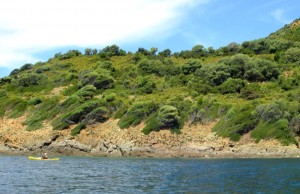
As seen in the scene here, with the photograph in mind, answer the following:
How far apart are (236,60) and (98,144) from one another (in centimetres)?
4360

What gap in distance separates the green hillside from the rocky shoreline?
153 cm

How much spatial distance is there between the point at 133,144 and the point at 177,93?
23.6 metres

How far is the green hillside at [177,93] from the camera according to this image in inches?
2825

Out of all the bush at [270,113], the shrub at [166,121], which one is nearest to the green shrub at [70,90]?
the shrub at [166,121]

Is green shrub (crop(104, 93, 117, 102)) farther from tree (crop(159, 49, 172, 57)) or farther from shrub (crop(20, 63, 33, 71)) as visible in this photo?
shrub (crop(20, 63, 33, 71))

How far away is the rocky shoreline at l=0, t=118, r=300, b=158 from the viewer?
220 feet

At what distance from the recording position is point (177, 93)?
92625mm

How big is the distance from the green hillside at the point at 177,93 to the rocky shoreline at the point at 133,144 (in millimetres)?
1529

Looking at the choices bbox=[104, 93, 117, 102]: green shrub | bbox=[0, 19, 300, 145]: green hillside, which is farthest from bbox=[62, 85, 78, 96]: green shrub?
bbox=[104, 93, 117, 102]: green shrub

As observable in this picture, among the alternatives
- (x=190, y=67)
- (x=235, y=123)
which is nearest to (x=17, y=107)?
(x=190, y=67)

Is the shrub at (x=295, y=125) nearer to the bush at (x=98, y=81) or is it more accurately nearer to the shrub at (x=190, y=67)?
the shrub at (x=190, y=67)

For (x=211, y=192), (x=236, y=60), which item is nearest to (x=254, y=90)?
(x=236, y=60)

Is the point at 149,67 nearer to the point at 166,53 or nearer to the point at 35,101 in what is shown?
the point at 166,53

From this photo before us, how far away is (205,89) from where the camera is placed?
301ft
